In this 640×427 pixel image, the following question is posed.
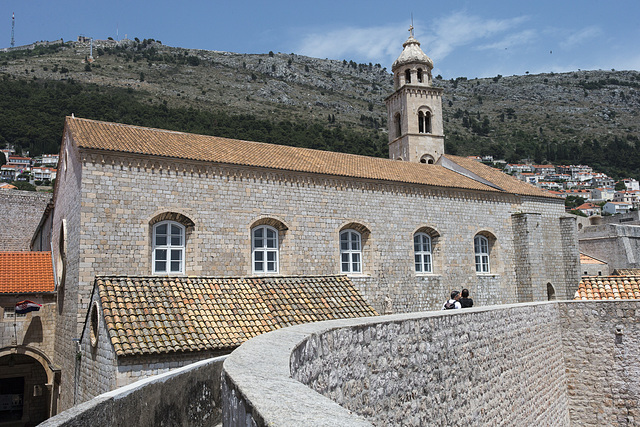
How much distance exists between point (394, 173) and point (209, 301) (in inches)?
A: 456

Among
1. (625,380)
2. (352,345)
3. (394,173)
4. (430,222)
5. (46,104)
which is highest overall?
(46,104)

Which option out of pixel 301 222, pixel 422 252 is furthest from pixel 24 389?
pixel 422 252

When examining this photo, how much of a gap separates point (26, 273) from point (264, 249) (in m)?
8.17

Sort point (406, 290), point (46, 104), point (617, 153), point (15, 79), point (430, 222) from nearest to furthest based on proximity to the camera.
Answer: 1. point (406, 290)
2. point (430, 222)
3. point (46, 104)
4. point (15, 79)
5. point (617, 153)

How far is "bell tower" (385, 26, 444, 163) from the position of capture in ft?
92.8

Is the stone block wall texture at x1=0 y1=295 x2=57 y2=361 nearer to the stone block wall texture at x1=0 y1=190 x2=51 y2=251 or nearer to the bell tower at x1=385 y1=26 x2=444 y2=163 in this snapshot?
the stone block wall texture at x1=0 y1=190 x2=51 y2=251

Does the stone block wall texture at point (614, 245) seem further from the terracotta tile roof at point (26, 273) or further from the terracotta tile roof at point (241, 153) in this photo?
the terracotta tile roof at point (26, 273)

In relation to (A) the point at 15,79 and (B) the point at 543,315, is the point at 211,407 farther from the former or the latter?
(A) the point at 15,79

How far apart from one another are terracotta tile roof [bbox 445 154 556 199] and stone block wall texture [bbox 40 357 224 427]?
1945 cm

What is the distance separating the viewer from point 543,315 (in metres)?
12.8

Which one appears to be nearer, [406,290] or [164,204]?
[164,204]

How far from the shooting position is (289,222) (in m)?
16.6

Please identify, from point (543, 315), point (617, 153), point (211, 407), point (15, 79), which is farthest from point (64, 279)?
point (617, 153)

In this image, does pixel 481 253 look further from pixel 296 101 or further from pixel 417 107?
pixel 296 101
